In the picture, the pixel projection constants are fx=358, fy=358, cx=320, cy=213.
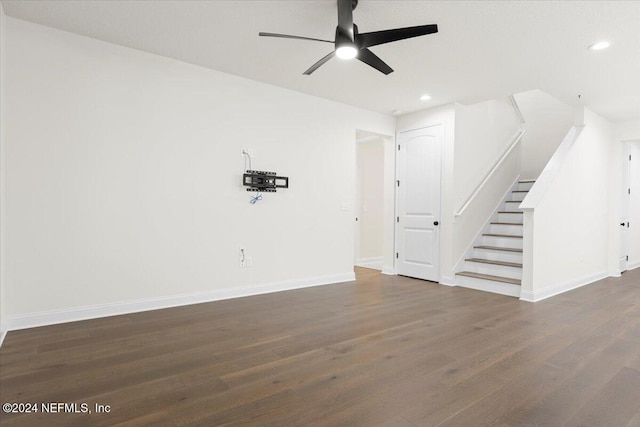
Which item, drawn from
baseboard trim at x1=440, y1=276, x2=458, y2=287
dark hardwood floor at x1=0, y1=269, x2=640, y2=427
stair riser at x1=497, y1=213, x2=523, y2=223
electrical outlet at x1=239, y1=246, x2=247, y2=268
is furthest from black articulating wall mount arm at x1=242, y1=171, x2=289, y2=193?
stair riser at x1=497, y1=213, x2=523, y2=223

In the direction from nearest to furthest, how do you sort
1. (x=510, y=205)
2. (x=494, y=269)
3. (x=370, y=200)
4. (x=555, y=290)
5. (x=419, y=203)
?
(x=555, y=290)
(x=494, y=269)
(x=419, y=203)
(x=510, y=205)
(x=370, y=200)

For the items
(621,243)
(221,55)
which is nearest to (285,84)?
(221,55)

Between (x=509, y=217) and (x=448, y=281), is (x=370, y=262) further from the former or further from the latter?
(x=509, y=217)

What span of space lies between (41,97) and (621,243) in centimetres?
854

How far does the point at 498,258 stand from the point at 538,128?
3.19 meters

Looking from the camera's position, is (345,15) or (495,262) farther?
(495,262)

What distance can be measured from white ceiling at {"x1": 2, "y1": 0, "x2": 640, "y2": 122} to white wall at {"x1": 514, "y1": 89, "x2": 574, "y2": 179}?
214 centimetres

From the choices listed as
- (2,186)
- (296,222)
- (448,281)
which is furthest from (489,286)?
(2,186)

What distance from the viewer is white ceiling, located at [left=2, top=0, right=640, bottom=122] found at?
2.75m

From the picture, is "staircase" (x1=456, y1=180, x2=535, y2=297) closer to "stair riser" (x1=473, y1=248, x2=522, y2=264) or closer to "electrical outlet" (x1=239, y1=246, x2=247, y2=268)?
"stair riser" (x1=473, y1=248, x2=522, y2=264)

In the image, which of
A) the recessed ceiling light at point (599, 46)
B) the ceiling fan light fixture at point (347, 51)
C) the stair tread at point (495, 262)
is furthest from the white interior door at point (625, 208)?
the ceiling fan light fixture at point (347, 51)

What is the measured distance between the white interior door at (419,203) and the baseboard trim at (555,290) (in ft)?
4.15

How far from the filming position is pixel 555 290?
4.53 metres

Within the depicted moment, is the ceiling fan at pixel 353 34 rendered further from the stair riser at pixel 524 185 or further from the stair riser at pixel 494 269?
the stair riser at pixel 524 185
